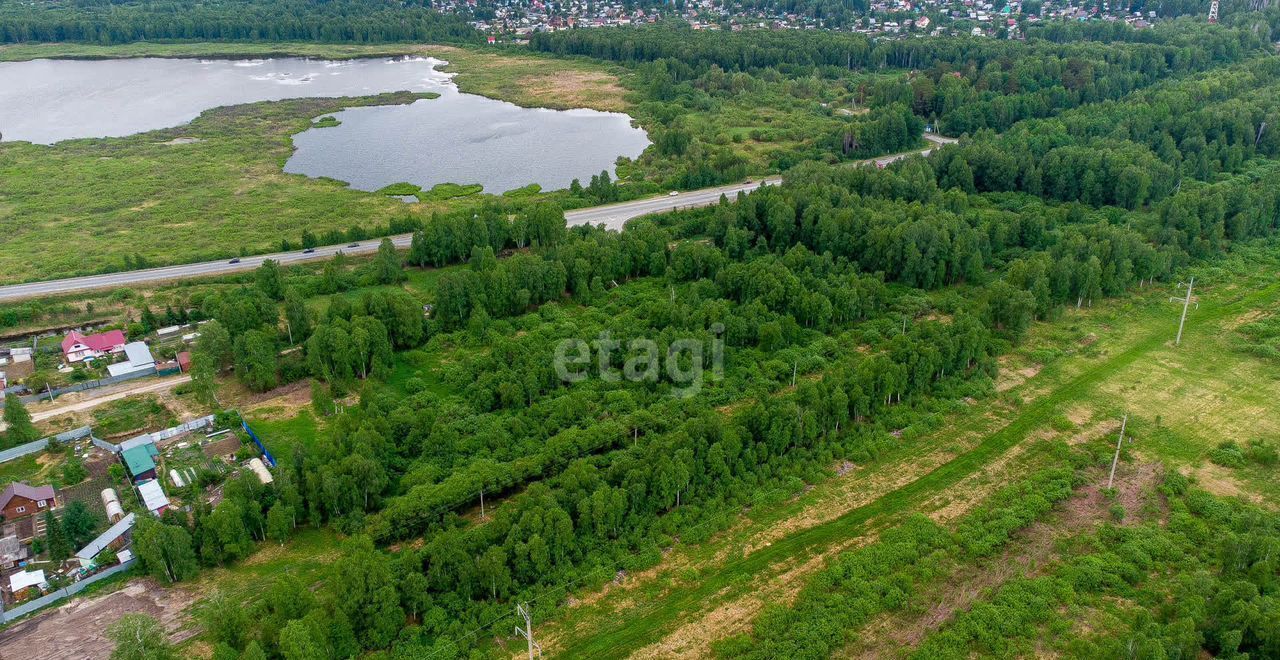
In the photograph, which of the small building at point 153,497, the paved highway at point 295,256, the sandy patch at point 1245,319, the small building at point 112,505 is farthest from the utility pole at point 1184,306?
the small building at point 112,505

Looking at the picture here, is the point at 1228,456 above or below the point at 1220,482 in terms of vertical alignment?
above

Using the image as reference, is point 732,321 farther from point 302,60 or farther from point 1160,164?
point 302,60

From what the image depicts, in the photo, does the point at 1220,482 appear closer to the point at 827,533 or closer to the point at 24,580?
the point at 827,533

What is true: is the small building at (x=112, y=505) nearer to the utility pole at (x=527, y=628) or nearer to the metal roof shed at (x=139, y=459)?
the metal roof shed at (x=139, y=459)

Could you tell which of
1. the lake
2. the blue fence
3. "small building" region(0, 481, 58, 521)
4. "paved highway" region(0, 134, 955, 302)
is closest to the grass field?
the blue fence

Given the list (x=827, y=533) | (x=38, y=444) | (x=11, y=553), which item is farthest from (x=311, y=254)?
(x=827, y=533)

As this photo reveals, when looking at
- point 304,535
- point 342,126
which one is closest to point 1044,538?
point 304,535
